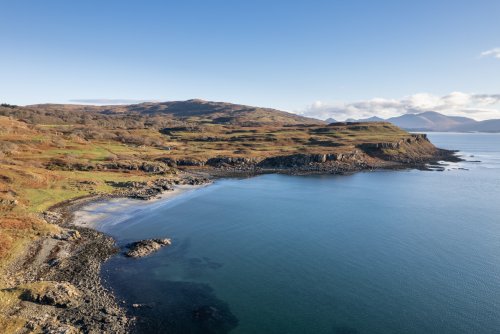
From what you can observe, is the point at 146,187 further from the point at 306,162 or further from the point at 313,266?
the point at 306,162

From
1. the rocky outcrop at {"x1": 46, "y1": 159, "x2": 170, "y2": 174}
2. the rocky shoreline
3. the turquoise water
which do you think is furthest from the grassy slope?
the turquoise water

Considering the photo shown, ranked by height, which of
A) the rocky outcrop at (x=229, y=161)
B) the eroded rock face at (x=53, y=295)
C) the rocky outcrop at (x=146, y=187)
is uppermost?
the rocky outcrop at (x=229, y=161)

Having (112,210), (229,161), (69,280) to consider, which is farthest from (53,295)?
(229,161)

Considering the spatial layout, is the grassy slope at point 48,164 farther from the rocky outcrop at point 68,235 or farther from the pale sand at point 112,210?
the pale sand at point 112,210

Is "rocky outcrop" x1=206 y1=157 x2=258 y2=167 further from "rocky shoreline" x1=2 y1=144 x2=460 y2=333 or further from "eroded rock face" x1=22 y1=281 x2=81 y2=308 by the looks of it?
"eroded rock face" x1=22 y1=281 x2=81 y2=308

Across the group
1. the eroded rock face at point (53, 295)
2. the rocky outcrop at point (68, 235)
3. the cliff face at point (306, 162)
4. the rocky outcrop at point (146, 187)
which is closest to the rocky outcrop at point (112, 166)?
the rocky outcrop at point (146, 187)
